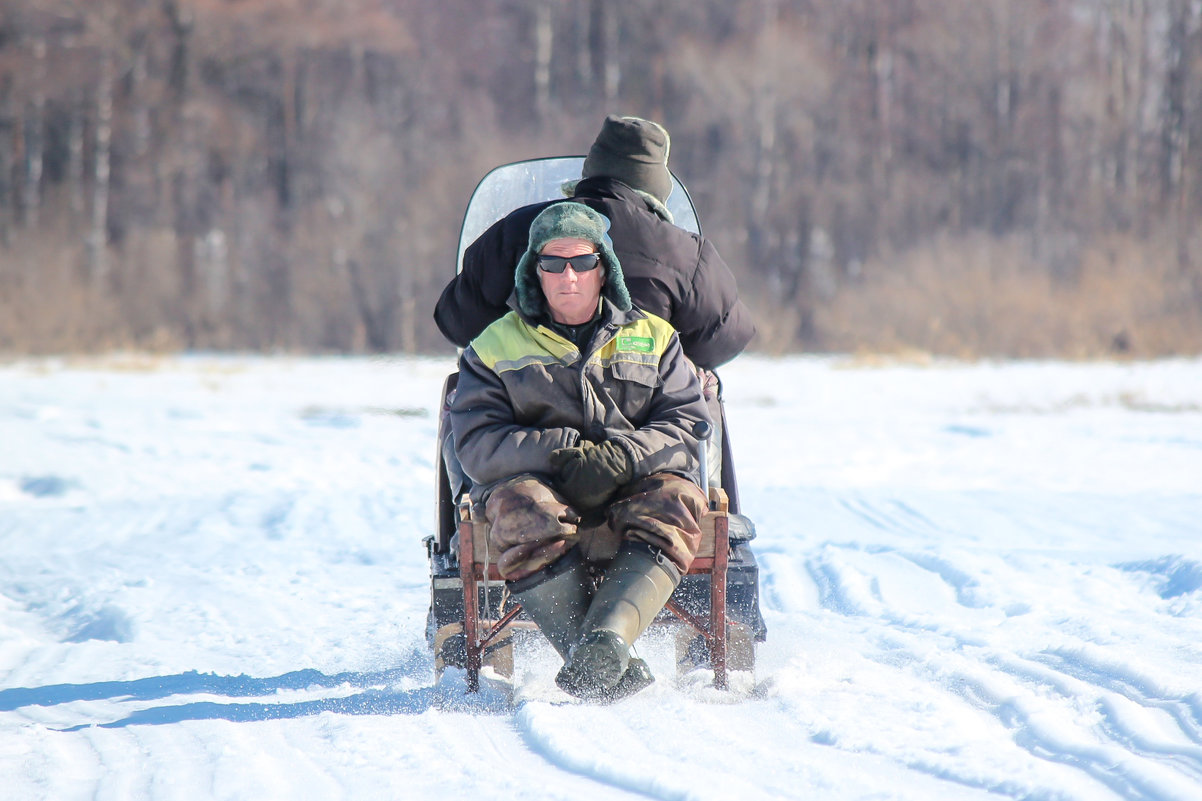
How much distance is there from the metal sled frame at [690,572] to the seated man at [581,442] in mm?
62

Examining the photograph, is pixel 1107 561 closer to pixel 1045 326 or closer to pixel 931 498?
pixel 931 498

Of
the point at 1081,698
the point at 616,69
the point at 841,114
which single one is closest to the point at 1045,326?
the point at 841,114

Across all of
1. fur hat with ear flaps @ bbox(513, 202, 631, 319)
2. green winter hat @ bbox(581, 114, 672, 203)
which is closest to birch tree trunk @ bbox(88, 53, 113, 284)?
green winter hat @ bbox(581, 114, 672, 203)

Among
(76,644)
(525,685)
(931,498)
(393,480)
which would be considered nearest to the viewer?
(525,685)

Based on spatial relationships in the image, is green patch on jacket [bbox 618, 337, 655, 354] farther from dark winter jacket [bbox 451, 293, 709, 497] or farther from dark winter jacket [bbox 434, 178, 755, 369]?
dark winter jacket [bbox 434, 178, 755, 369]

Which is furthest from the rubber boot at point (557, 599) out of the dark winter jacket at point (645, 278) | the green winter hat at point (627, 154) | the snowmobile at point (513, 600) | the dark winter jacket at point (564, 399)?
the green winter hat at point (627, 154)

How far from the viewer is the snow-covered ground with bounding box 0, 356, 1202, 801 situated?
276 centimetres

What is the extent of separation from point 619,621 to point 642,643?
1.07 metres

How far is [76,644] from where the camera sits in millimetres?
4555

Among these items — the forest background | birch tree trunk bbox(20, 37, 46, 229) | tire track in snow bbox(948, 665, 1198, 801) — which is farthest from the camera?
birch tree trunk bbox(20, 37, 46, 229)

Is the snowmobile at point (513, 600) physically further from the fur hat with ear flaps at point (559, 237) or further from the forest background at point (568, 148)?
the forest background at point (568, 148)

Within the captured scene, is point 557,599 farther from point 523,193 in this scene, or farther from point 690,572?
point 523,193

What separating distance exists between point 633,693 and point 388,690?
37.6 inches

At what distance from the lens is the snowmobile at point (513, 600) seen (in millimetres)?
3275
